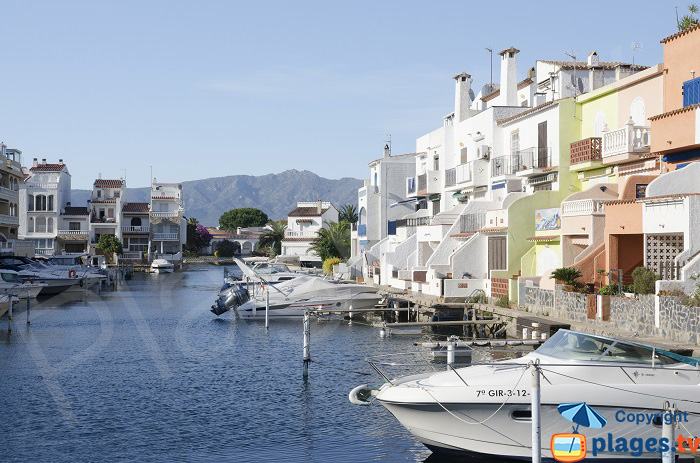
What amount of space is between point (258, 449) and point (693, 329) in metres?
13.1

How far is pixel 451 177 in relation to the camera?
5756 centimetres

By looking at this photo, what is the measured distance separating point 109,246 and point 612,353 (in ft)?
352

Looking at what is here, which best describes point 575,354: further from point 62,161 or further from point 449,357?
point 62,161

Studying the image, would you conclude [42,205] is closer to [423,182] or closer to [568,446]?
[423,182]

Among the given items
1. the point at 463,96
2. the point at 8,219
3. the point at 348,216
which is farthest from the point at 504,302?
the point at 348,216

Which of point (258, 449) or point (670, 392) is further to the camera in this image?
point (258, 449)

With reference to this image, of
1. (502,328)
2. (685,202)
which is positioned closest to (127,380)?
(502,328)

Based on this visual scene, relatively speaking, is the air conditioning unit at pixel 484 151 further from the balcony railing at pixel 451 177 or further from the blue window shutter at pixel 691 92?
the blue window shutter at pixel 691 92

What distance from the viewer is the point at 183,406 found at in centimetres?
2325

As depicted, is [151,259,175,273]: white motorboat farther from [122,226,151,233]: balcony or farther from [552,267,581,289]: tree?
[552,267,581,289]: tree

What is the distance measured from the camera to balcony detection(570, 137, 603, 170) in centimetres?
3981

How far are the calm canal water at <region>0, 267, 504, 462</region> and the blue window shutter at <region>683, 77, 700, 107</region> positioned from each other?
1432cm

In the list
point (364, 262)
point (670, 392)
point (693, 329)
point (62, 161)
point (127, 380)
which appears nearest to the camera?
point (670, 392)

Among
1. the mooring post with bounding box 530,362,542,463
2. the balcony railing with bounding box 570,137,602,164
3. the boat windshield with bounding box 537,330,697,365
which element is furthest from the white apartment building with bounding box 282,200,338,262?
the mooring post with bounding box 530,362,542,463
